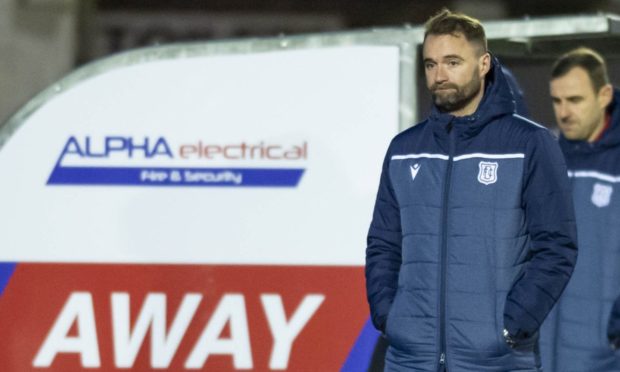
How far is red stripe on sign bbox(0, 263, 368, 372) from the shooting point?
5254 millimetres

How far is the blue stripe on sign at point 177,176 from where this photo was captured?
530 centimetres

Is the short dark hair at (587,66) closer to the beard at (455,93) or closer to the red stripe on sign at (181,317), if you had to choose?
the red stripe on sign at (181,317)

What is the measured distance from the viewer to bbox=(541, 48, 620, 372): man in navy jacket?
473 centimetres

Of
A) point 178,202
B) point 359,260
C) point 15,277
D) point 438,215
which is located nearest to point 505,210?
point 438,215

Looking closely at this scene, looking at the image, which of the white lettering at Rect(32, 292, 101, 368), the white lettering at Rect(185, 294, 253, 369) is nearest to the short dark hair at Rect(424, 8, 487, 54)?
the white lettering at Rect(185, 294, 253, 369)

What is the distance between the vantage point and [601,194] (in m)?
4.77

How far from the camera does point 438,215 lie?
369cm

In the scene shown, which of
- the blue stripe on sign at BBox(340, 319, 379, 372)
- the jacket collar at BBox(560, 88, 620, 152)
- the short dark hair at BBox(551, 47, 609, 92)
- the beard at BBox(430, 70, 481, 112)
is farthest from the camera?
the blue stripe on sign at BBox(340, 319, 379, 372)

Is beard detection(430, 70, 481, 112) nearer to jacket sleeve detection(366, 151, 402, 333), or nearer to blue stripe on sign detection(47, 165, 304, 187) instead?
jacket sleeve detection(366, 151, 402, 333)

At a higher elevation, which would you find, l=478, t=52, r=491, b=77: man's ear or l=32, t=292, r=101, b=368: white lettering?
l=478, t=52, r=491, b=77: man's ear

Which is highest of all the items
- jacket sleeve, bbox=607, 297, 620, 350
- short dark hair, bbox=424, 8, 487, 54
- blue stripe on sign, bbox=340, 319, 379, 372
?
short dark hair, bbox=424, 8, 487, 54

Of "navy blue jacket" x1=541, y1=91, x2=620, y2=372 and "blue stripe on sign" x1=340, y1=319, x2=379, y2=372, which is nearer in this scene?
"navy blue jacket" x1=541, y1=91, x2=620, y2=372

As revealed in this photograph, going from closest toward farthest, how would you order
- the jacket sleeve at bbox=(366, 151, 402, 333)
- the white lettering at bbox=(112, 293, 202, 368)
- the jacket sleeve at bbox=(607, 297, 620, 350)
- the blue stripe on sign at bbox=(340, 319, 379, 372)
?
1. the jacket sleeve at bbox=(366, 151, 402, 333)
2. the jacket sleeve at bbox=(607, 297, 620, 350)
3. the blue stripe on sign at bbox=(340, 319, 379, 372)
4. the white lettering at bbox=(112, 293, 202, 368)

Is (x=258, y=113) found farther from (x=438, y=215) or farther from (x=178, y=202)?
(x=438, y=215)
